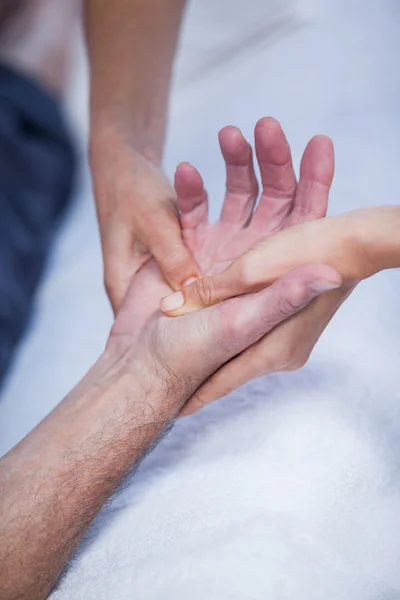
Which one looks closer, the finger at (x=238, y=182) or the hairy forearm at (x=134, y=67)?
the finger at (x=238, y=182)

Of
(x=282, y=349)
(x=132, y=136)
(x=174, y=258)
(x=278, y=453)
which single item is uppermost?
(x=132, y=136)

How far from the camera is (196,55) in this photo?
1.45m

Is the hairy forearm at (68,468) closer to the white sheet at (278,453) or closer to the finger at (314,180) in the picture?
the white sheet at (278,453)

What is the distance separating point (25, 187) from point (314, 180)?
0.63 metres

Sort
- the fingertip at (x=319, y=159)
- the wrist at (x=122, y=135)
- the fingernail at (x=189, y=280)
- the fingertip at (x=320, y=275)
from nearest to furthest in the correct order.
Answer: the fingertip at (x=320, y=275) → the fingertip at (x=319, y=159) → the fingernail at (x=189, y=280) → the wrist at (x=122, y=135)

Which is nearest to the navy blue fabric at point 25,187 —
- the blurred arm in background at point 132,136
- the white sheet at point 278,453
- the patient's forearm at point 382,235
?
the white sheet at point 278,453

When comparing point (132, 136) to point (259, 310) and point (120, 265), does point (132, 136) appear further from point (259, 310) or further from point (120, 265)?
point (259, 310)

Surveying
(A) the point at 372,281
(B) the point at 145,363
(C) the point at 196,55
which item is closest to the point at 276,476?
(B) the point at 145,363

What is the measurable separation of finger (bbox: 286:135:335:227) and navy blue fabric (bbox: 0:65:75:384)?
509 millimetres

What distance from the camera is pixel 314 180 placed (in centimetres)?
73

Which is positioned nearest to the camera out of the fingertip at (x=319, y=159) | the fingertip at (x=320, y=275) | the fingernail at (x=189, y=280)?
the fingertip at (x=320, y=275)

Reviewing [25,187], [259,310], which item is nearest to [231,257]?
[259,310]

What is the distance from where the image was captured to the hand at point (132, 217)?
0.83 meters

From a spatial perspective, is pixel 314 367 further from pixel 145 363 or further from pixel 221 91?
pixel 221 91
